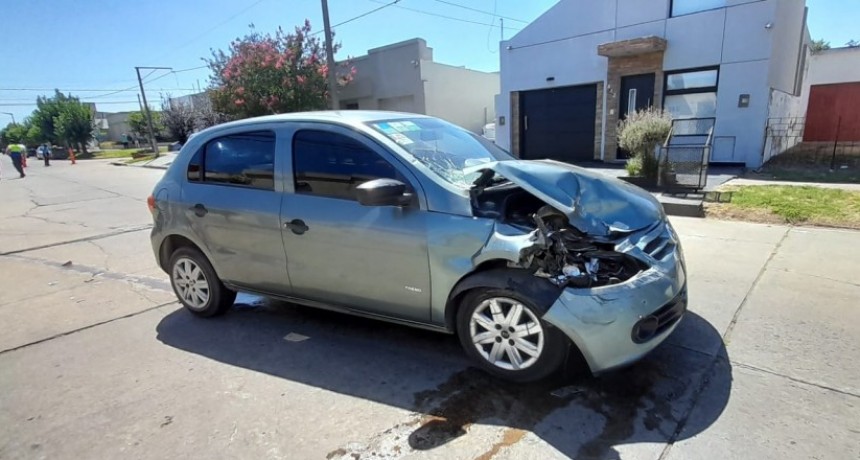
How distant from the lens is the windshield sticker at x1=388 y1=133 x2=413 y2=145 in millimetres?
3325

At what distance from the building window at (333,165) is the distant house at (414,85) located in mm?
15885

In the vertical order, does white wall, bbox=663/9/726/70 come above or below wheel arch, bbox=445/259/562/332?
above

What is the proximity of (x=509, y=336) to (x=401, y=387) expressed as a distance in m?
0.78

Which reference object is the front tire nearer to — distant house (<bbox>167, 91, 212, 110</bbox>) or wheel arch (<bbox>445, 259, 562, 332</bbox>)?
wheel arch (<bbox>445, 259, 562, 332</bbox>)

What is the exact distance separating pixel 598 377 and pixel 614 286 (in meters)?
0.66

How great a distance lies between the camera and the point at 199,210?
4.01m

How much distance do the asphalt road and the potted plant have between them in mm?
4381

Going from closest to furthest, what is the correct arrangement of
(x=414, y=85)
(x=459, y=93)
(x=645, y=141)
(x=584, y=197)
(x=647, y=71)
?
(x=584, y=197)
(x=645, y=141)
(x=647, y=71)
(x=414, y=85)
(x=459, y=93)

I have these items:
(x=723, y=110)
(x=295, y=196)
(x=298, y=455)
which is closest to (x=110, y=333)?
(x=295, y=196)

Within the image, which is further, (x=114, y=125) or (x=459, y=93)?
(x=114, y=125)

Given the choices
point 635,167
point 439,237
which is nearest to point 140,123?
point 635,167

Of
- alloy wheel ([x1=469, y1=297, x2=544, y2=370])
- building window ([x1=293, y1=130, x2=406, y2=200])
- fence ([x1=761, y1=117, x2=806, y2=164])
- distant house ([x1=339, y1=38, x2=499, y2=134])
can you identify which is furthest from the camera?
distant house ([x1=339, y1=38, x2=499, y2=134])

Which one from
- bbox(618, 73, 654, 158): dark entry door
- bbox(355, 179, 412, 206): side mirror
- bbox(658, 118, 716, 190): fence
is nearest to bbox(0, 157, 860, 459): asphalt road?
bbox(355, 179, 412, 206): side mirror

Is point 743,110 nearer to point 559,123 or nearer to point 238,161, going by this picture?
point 559,123
